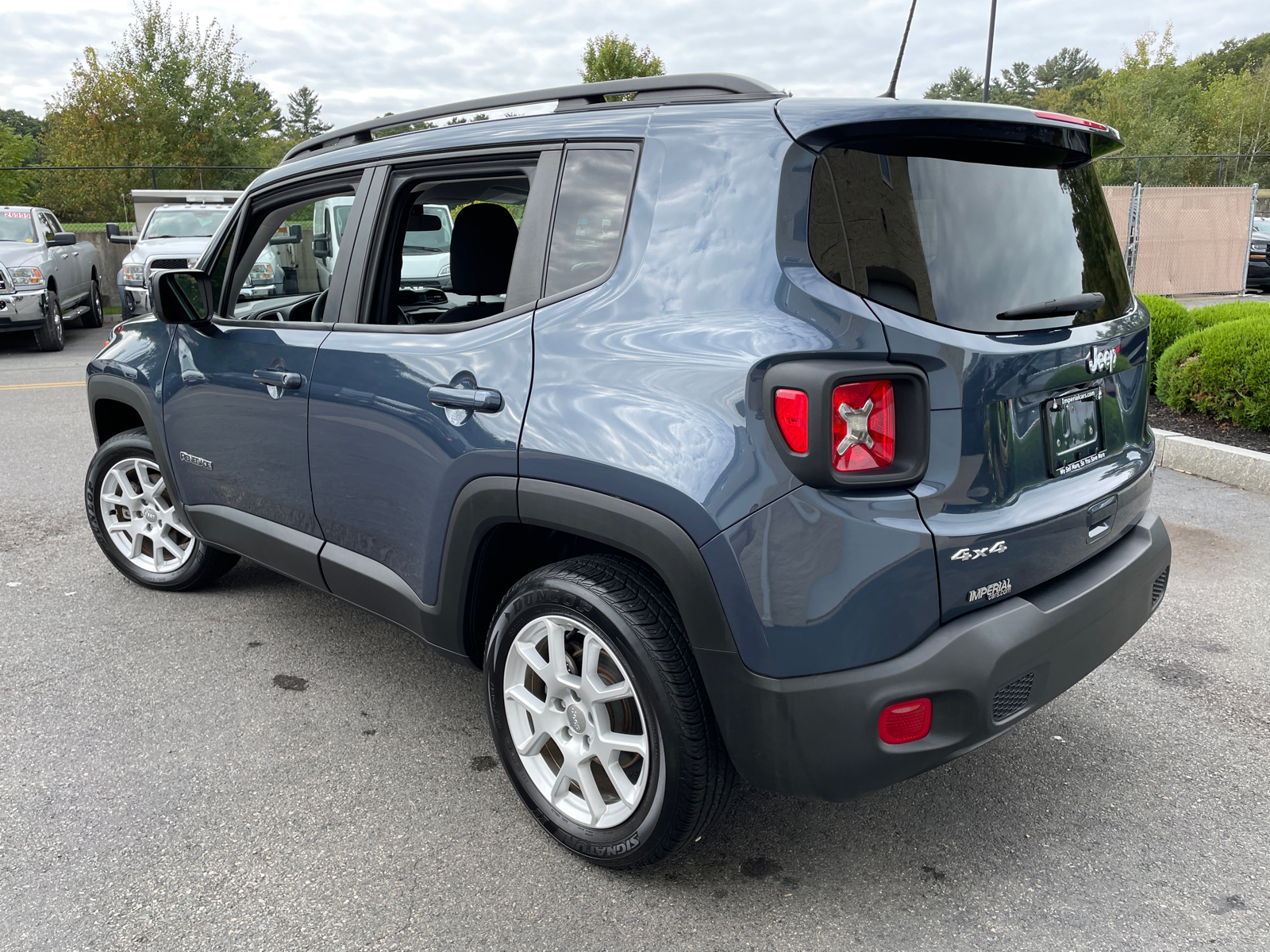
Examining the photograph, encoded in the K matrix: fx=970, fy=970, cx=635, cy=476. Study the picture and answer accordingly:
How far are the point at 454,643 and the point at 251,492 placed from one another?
1.20 meters

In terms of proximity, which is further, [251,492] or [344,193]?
[251,492]

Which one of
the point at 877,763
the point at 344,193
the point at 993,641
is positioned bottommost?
the point at 877,763

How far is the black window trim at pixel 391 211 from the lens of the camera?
2.53 meters

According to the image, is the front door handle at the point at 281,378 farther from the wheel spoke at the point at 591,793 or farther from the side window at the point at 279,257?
the wheel spoke at the point at 591,793

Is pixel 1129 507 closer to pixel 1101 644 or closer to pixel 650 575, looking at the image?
pixel 1101 644

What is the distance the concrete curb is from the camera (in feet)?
19.1

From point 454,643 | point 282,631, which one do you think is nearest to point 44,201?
point 282,631

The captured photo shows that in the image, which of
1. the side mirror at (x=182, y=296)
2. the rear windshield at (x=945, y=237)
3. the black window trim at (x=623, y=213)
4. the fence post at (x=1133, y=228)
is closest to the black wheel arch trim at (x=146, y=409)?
the side mirror at (x=182, y=296)

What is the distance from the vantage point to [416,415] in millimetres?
2680

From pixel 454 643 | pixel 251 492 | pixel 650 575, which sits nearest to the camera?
pixel 650 575

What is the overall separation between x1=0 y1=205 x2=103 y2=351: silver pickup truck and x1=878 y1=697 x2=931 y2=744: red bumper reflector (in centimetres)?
1368

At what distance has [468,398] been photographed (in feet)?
8.26

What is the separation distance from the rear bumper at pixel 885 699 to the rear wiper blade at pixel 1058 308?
635 mm

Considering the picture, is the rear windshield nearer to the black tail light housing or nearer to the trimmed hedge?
the black tail light housing
